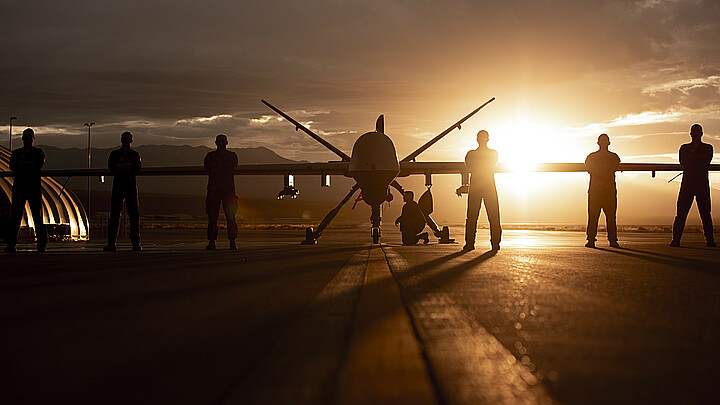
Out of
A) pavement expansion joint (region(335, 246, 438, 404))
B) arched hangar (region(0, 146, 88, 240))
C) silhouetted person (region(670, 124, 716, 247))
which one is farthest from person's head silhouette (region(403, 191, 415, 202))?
arched hangar (region(0, 146, 88, 240))

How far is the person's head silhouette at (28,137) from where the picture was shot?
11.7 metres

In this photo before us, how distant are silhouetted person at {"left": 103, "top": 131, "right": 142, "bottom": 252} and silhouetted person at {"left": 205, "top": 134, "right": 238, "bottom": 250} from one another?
129cm

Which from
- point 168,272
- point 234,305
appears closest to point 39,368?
point 234,305

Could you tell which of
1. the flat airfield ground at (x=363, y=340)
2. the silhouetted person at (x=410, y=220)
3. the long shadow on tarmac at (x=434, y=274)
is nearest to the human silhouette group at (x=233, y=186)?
the long shadow on tarmac at (x=434, y=274)

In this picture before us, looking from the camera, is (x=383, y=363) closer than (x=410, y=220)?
Yes

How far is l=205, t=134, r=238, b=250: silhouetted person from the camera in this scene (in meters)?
11.9

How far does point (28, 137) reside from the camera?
11844mm

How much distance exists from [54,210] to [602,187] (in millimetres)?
27509

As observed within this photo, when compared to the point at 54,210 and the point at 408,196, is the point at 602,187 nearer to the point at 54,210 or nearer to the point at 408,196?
the point at 408,196

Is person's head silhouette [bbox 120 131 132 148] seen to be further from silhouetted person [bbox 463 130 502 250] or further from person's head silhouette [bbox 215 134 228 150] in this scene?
silhouetted person [bbox 463 130 502 250]

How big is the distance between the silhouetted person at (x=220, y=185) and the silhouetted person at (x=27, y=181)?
3.00 m

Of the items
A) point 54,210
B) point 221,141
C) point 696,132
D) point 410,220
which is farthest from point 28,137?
point 54,210

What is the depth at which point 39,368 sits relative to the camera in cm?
250

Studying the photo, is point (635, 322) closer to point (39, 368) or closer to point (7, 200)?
point (39, 368)
